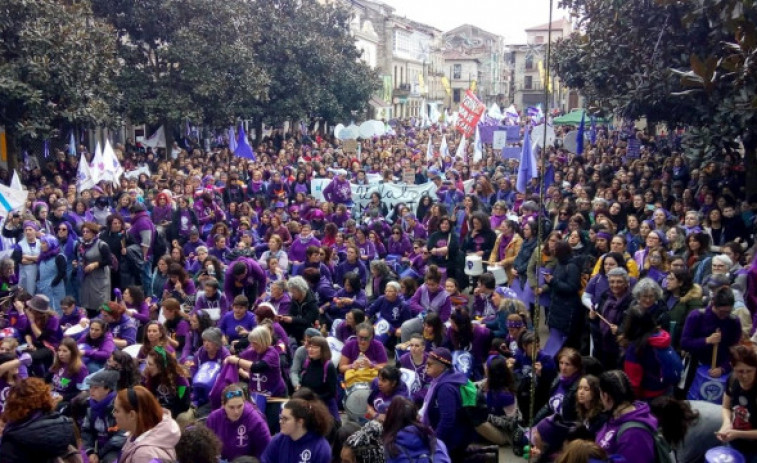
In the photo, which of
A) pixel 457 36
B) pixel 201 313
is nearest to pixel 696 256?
pixel 201 313

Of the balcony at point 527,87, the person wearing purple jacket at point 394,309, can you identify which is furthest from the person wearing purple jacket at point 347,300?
the balcony at point 527,87

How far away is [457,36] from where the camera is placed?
367 feet

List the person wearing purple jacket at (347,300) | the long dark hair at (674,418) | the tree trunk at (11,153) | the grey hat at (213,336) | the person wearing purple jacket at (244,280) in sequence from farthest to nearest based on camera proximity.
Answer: the tree trunk at (11,153) → the person wearing purple jacket at (347,300) → the person wearing purple jacket at (244,280) → the grey hat at (213,336) → the long dark hair at (674,418)

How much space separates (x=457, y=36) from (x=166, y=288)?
10661cm

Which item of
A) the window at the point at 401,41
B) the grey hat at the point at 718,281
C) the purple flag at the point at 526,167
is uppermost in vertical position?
the window at the point at 401,41

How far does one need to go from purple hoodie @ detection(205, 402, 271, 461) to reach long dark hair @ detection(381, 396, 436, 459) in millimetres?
938

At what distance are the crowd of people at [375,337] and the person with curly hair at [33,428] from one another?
0.01 meters

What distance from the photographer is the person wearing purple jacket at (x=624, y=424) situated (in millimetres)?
4777

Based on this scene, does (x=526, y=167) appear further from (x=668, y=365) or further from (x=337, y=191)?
(x=668, y=365)

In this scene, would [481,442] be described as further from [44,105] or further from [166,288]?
[44,105]

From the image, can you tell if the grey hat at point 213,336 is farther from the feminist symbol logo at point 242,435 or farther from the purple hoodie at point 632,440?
the purple hoodie at point 632,440

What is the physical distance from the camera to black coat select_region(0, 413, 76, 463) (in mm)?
4723

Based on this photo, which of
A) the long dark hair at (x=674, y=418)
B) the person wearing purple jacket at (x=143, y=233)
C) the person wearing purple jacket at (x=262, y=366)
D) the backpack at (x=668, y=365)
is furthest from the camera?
the person wearing purple jacket at (x=143, y=233)

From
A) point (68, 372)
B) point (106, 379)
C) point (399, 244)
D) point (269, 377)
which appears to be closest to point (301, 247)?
point (399, 244)
